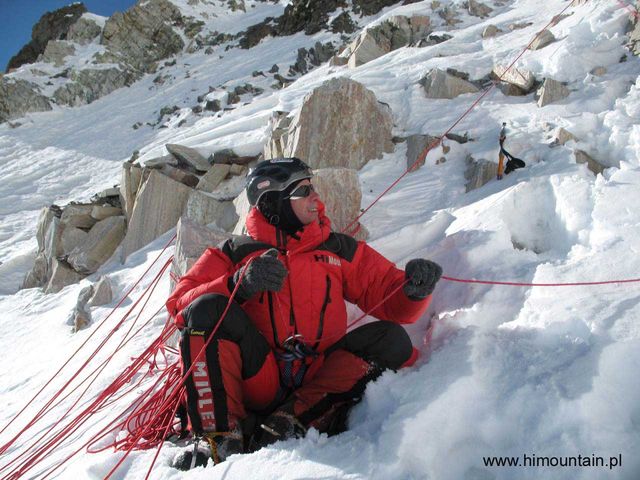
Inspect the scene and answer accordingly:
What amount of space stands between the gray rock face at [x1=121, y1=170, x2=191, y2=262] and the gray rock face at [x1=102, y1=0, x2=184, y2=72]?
24753 mm

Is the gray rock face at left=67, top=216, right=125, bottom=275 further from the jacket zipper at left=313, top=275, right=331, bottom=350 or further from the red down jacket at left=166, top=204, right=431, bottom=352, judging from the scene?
the jacket zipper at left=313, top=275, right=331, bottom=350

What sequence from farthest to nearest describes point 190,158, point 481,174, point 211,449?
point 190,158
point 481,174
point 211,449

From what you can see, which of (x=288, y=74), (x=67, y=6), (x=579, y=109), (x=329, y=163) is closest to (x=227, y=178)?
(x=329, y=163)

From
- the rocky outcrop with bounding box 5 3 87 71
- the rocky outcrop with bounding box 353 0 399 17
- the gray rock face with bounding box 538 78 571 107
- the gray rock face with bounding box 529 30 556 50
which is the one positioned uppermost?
the rocky outcrop with bounding box 5 3 87 71

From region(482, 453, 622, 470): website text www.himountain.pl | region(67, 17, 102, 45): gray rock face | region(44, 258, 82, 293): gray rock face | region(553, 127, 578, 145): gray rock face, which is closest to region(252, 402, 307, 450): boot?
region(482, 453, 622, 470): website text www.himountain.pl

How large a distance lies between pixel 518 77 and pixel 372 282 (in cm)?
493

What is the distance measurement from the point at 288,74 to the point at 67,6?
27.2 metres

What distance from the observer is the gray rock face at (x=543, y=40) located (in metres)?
6.69

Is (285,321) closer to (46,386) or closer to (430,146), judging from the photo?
(46,386)

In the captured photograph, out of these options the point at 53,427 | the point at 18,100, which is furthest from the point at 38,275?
the point at 18,100

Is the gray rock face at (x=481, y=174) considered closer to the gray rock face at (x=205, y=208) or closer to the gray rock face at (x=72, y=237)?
the gray rock face at (x=205, y=208)

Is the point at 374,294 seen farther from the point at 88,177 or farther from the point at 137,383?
the point at 88,177

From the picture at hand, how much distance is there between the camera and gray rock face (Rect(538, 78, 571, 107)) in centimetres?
530

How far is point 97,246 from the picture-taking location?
7.55 metres
